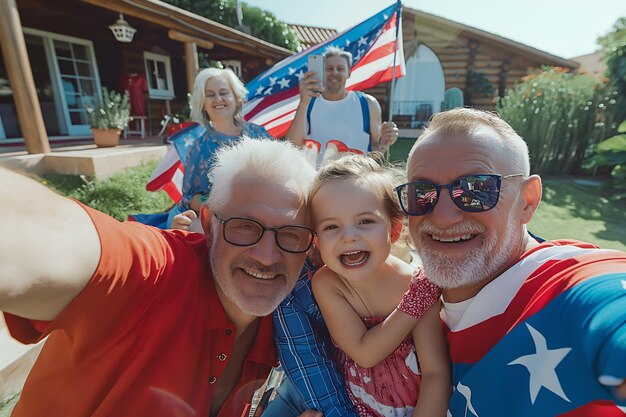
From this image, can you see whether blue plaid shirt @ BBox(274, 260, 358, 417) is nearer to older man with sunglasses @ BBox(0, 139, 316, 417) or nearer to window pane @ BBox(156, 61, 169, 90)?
older man with sunglasses @ BBox(0, 139, 316, 417)

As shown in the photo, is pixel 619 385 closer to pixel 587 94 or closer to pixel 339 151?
pixel 339 151

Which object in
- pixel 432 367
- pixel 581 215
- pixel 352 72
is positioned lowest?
pixel 581 215

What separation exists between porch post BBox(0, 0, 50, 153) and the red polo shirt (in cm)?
555

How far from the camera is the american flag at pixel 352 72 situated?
4.56 metres

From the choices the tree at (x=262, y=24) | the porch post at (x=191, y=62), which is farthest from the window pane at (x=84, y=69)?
the tree at (x=262, y=24)

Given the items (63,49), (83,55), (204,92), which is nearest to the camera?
(204,92)

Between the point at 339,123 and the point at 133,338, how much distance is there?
2681 mm

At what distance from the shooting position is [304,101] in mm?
3295

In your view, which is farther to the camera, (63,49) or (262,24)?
(262,24)

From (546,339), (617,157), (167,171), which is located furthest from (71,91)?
(617,157)

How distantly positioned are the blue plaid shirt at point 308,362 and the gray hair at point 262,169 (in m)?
Result: 0.51

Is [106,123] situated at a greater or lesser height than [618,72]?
lesser

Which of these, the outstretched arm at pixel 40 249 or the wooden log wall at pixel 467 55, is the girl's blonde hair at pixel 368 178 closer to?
the outstretched arm at pixel 40 249

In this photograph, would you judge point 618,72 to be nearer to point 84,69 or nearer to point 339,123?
point 339,123
